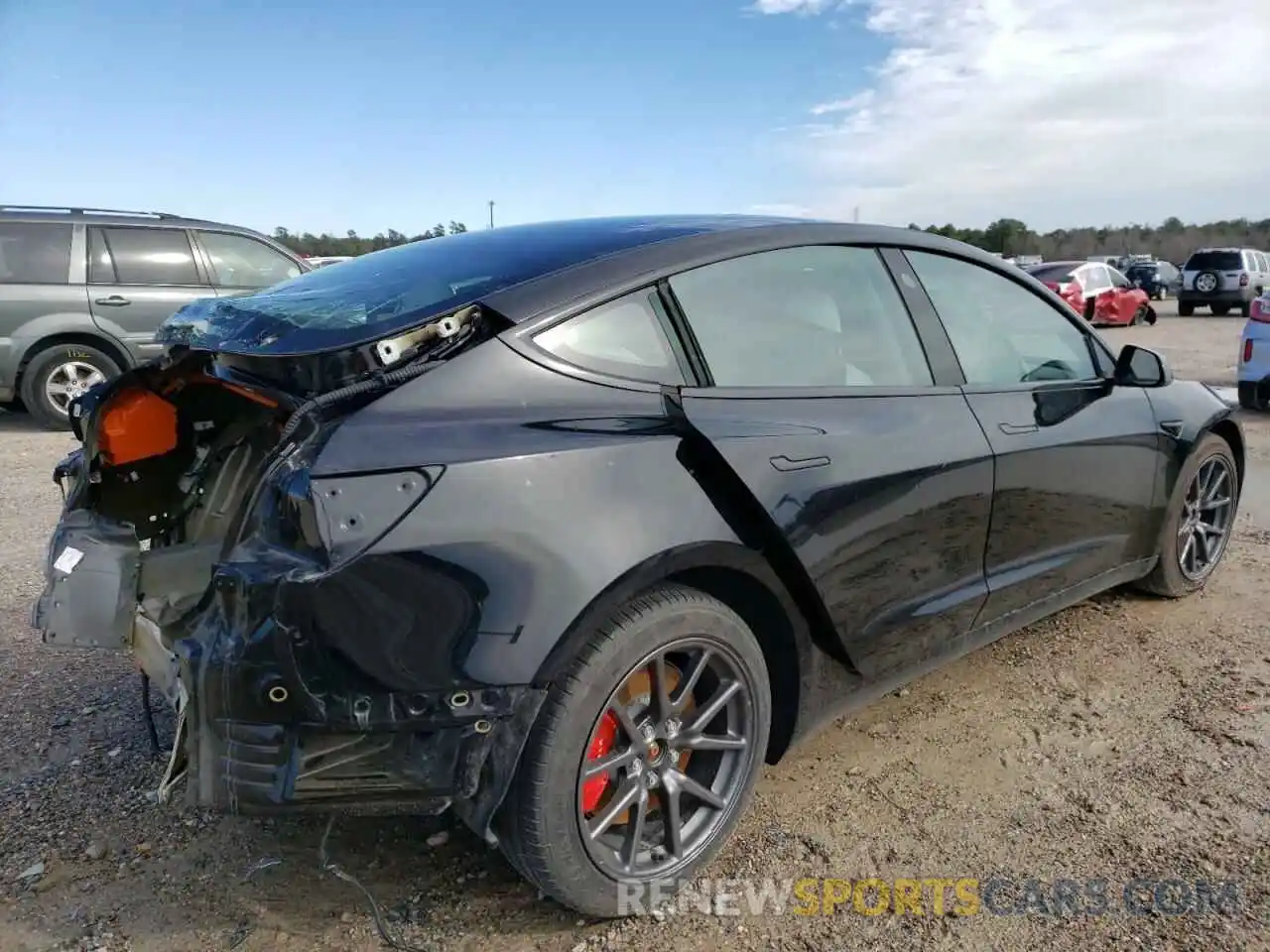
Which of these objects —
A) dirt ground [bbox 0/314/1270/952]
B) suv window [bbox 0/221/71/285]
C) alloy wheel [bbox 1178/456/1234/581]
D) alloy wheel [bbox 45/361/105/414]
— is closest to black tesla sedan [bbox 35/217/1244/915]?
dirt ground [bbox 0/314/1270/952]

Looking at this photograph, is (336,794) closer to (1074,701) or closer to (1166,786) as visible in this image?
(1166,786)

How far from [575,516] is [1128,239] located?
250 feet

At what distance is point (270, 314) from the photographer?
225cm

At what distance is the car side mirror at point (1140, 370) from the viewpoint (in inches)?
134

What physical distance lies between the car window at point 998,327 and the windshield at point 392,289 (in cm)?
93

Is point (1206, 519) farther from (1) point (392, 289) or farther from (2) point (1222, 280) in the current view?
(2) point (1222, 280)

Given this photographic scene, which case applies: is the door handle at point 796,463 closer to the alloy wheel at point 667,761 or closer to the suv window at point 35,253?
the alloy wheel at point 667,761

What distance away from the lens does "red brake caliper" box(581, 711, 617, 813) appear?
2.06m

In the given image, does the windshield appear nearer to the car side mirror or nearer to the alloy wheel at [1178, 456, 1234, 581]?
the car side mirror

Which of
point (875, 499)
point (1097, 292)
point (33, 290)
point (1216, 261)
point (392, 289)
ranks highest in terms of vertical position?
point (1216, 261)

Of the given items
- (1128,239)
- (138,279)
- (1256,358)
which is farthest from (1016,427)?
(1128,239)

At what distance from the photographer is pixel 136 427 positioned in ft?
8.94

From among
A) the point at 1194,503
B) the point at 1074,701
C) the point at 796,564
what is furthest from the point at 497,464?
the point at 1194,503

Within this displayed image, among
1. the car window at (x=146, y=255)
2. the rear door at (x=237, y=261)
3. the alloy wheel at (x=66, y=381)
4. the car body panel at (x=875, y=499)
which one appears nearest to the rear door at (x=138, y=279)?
the car window at (x=146, y=255)
